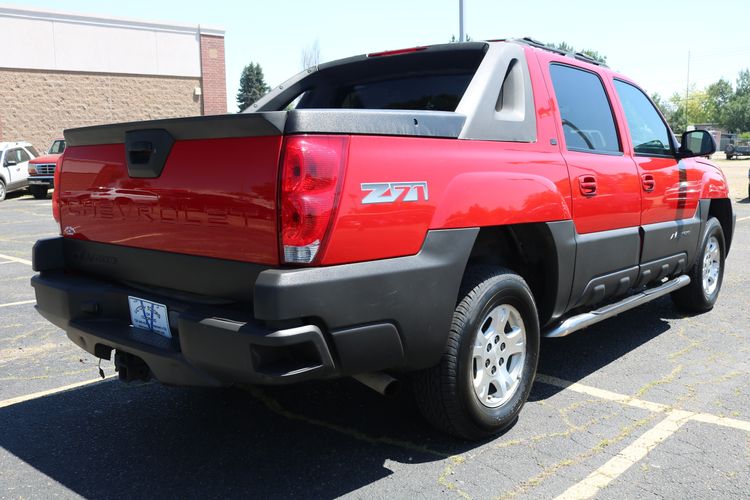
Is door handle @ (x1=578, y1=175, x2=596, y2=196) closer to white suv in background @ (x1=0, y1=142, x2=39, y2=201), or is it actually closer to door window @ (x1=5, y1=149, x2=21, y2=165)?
white suv in background @ (x1=0, y1=142, x2=39, y2=201)

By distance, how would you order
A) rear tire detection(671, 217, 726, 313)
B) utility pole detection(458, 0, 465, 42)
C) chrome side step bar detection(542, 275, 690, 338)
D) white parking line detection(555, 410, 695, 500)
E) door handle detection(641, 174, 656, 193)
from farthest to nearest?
utility pole detection(458, 0, 465, 42), rear tire detection(671, 217, 726, 313), door handle detection(641, 174, 656, 193), chrome side step bar detection(542, 275, 690, 338), white parking line detection(555, 410, 695, 500)

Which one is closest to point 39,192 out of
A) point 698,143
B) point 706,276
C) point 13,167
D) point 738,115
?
point 13,167

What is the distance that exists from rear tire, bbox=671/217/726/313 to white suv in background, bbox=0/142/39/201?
72.2 feet

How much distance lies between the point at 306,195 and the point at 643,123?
3.44m

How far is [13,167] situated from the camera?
22.7 meters

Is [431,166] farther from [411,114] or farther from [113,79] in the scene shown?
[113,79]

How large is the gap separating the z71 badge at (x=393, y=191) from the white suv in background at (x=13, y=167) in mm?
22803

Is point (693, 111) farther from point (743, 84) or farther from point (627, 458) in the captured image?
point (627, 458)

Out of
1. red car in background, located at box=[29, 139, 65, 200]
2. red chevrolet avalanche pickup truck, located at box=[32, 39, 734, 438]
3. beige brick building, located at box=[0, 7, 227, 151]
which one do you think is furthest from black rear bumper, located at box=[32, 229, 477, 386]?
beige brick building, located at box=[0, 7, 227, 151]

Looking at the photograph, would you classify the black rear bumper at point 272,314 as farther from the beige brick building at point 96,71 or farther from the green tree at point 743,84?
the green tree at point 743,84

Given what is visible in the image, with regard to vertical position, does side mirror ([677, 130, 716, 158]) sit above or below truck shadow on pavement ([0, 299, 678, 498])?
above

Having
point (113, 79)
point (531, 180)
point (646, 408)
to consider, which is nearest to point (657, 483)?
point (646, 408)

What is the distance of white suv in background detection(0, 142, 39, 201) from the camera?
22.3 metres

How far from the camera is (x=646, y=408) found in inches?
152
